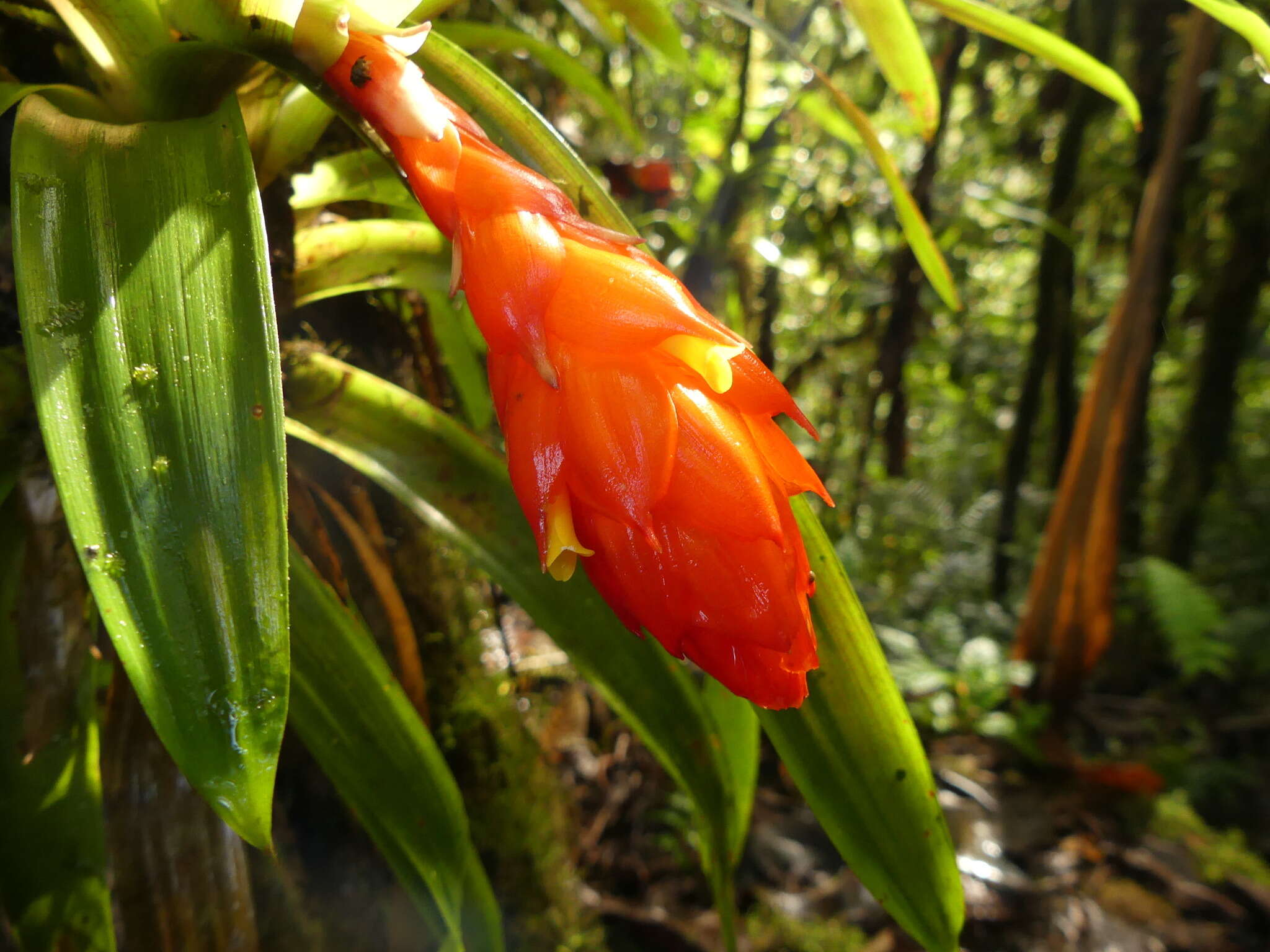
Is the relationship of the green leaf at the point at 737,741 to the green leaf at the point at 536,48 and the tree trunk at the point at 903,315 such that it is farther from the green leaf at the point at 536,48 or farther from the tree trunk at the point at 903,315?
the tree trunk at the point at 903,315


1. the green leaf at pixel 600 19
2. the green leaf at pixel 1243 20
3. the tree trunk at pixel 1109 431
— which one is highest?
the green leaf at pixel 600 19

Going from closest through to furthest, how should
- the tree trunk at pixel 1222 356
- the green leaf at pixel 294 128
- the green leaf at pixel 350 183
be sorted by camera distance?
the green leaf at pixel 294 128 → the green leaf at pixel 350 183 → the tree trunk at pixel 1222 356

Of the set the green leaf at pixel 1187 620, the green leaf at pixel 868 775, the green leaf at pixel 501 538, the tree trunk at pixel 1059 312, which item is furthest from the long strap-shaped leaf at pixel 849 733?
the green leaf at pixel 1187 620

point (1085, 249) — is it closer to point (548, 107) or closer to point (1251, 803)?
point (1251, 803)

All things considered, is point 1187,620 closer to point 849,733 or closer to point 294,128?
point 849,733

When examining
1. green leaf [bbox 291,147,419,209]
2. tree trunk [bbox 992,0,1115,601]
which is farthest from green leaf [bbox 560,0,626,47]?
tree trunk [bbox 992,0,1115,601]

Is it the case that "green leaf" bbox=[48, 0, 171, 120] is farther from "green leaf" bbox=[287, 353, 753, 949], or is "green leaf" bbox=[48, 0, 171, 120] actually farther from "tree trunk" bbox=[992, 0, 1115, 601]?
"tree trunk" bbox=[992, 0, 1115, 601]
